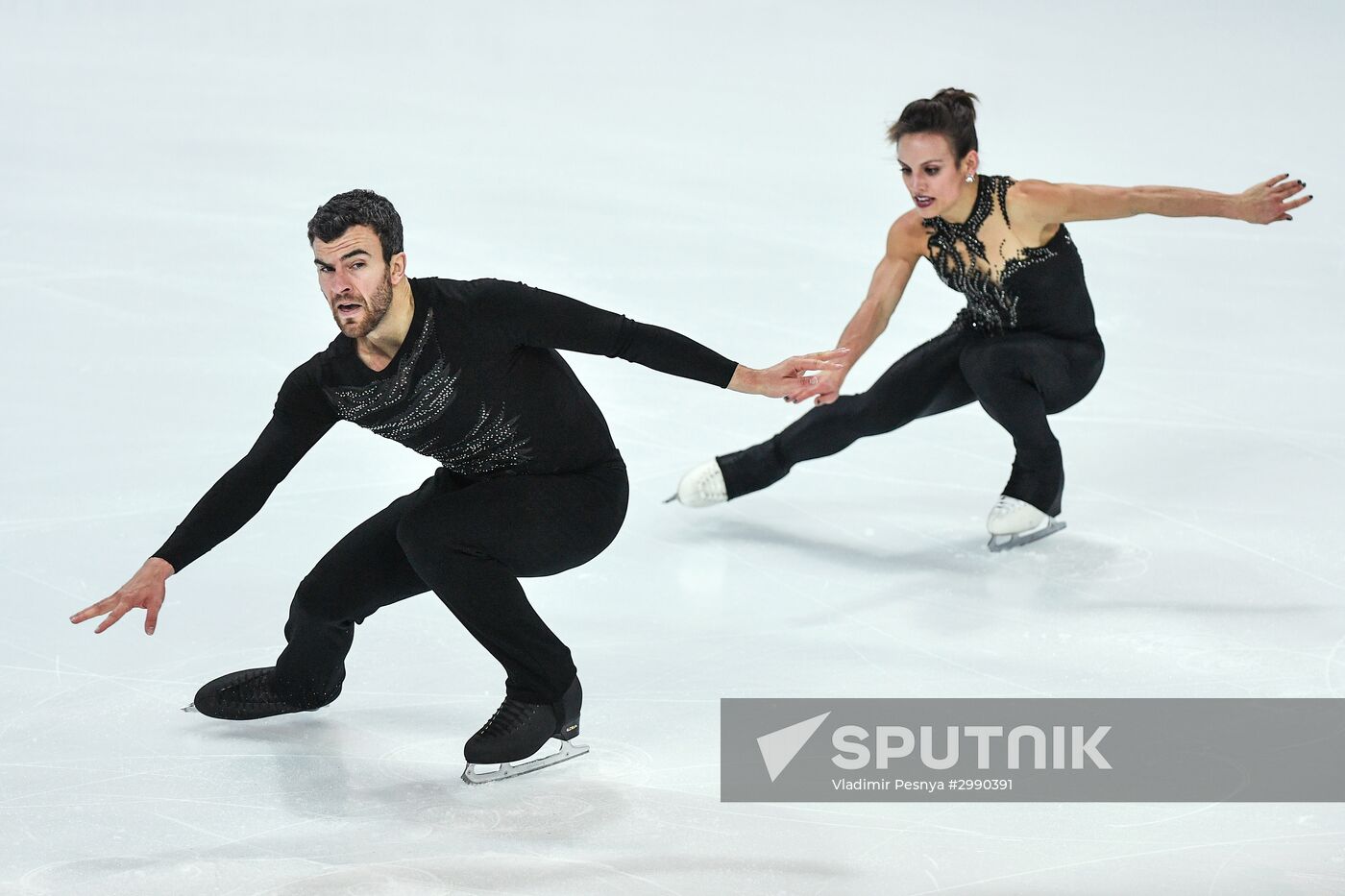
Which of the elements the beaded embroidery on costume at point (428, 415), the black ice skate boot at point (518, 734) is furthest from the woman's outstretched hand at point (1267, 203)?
the black ice skate boot at point (518, 734)

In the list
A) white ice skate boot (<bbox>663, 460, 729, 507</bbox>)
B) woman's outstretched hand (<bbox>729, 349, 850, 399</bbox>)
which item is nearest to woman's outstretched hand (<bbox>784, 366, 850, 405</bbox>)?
woman's outstretched hand (<bbox>729, 349, 850, 399</bbox>)

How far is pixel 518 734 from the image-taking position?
321 cm

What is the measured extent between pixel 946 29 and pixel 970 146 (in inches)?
235

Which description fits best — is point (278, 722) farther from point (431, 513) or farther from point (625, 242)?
point (625, 242)

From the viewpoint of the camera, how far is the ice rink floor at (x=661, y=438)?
3035 mm

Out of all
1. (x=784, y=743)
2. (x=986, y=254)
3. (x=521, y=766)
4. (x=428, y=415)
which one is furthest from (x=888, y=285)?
(x=521, y=766)

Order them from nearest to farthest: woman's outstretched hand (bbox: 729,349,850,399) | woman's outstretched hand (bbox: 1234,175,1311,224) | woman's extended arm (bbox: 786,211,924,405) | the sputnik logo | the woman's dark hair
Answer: the sputnik logo < woman's outstretched hand (bbox: 729,349,850,399) < woman's outstretched hand (bbox: 1234,175,1311,224) < the woman's dark hair < woman's extended arm (bbox: 786,211,924,405)

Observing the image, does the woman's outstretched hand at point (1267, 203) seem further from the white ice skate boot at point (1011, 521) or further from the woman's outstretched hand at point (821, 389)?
the woman's outstretched hand at point (821, 389)

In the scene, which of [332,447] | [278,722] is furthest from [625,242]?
[278,722]

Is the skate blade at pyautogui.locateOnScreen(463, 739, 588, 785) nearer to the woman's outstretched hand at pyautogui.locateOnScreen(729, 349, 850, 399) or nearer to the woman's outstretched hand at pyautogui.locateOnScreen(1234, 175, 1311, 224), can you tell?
the woman's outstretched hand at pyautogui.locateOnScreen(729, 349, 850, 399)

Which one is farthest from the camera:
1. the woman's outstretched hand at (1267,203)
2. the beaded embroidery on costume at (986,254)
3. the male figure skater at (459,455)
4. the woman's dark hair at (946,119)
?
the beaded embroidery on costume at (986,254)

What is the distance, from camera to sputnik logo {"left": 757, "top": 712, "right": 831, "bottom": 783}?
10.7 feet

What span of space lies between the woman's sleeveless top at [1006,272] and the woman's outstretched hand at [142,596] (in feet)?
7.53

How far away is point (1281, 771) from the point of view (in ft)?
10.6
